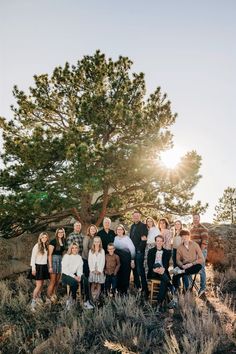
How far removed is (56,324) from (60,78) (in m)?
10.7

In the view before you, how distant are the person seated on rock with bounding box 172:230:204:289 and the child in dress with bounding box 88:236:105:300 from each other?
171 centimetres

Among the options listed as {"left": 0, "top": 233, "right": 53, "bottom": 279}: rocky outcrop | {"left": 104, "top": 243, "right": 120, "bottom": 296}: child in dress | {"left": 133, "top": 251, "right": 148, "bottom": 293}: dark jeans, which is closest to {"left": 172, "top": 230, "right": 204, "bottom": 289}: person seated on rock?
{"left": 133, "top": 251, "right": 148, "bottom": 293}: dark jeans

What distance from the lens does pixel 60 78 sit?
1510 centimetres

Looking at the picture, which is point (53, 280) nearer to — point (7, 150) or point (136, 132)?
point (7, 150)

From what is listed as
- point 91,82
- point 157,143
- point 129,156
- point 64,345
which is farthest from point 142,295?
point 91,82

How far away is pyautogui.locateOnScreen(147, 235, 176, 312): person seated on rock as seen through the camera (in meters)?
7.84

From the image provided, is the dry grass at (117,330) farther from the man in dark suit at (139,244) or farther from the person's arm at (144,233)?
the person's arm at (144,233)

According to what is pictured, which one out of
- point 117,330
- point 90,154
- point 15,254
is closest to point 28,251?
point 15,254

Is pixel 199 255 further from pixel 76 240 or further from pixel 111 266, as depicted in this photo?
pixel 76 240

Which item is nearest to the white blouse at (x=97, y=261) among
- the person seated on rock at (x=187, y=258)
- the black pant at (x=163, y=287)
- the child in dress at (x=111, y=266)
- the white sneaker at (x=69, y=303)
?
the child in dress at (x=111, y=266)

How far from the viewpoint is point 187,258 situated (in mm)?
8461

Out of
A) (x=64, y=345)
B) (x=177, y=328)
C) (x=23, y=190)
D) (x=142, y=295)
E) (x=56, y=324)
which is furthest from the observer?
(x=23, y=190)

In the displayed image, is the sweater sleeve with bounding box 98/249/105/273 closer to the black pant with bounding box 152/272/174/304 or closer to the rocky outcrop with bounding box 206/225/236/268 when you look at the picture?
the black pant with bounding box 152/272/174/304

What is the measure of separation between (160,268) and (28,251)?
732 cm
